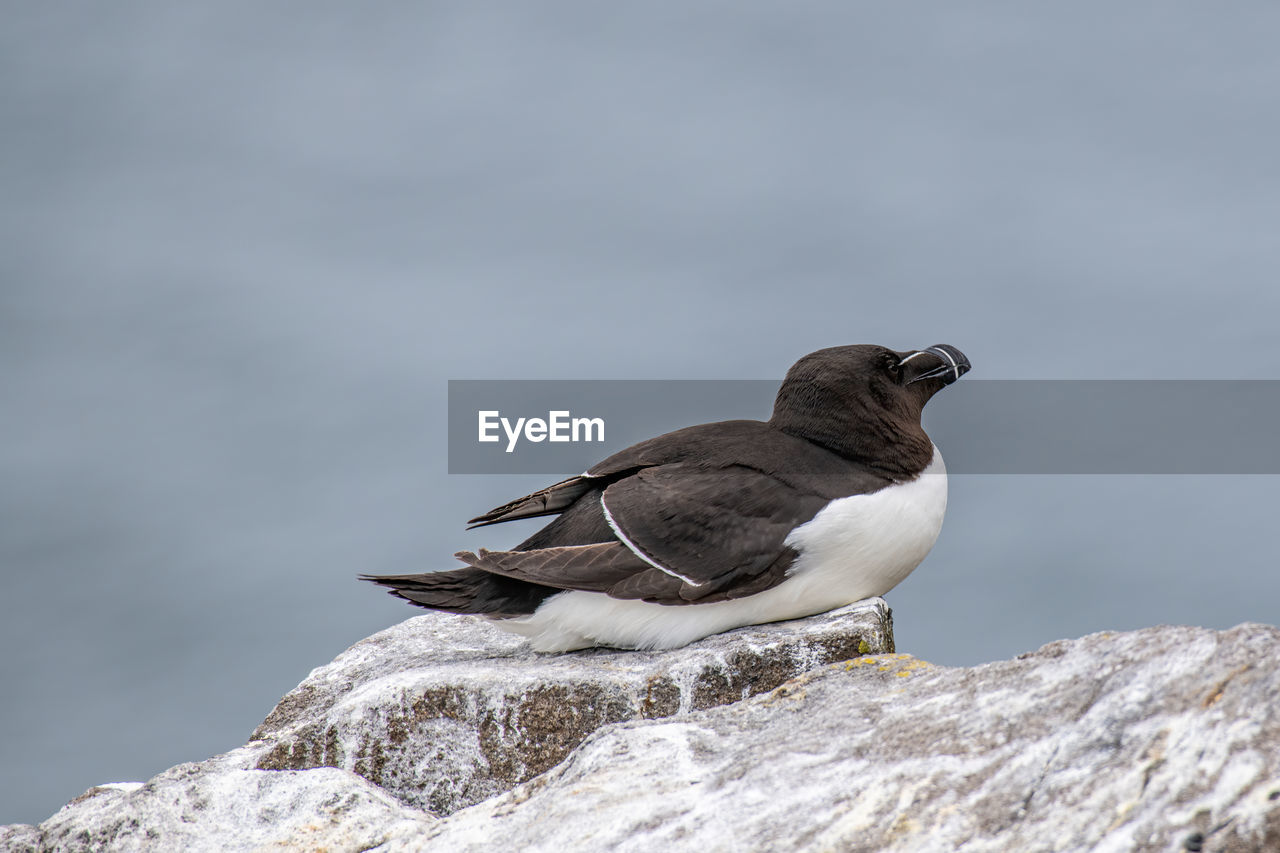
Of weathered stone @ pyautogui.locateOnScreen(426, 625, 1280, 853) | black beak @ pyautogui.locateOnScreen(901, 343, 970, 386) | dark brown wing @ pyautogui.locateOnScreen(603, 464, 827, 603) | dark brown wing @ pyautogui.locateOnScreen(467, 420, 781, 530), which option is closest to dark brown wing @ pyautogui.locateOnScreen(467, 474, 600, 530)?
dark brown wing @ pyautogui.locateOnScreen(467, 420, 781, 530)

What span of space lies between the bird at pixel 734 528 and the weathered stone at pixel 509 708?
0.23m

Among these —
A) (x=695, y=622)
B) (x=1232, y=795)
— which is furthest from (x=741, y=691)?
(x=1232, y=795)

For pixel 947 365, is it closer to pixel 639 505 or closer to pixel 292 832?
pixel 639 505

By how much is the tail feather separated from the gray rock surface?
75 cm

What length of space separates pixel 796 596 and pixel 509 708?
131cm

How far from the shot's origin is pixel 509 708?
5230 millimetres

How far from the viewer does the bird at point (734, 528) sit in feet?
18.4

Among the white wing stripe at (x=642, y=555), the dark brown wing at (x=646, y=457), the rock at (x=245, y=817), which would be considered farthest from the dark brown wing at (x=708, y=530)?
the rock at (x=245, y=817)

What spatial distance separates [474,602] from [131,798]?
1920 mm

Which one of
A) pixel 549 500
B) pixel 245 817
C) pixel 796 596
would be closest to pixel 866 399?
pixel 796 596

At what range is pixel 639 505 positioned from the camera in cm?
572

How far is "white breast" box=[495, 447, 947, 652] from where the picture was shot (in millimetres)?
5656

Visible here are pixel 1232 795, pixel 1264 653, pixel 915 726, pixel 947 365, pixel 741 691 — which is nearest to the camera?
pixel 1232 795

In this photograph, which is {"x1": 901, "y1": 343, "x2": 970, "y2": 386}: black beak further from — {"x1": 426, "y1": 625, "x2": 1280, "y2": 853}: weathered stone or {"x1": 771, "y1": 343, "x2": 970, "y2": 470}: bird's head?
{"x1": 426, "y1": 625, "x2": 1280, "y2": 853}: weathered stone
